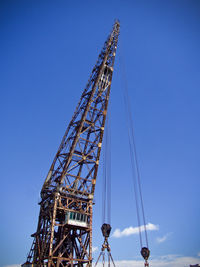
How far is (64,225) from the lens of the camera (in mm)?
25781

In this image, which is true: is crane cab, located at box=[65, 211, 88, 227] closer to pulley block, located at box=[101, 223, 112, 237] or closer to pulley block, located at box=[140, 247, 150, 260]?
pulley block, located at box=[101, 223, 112, 237]

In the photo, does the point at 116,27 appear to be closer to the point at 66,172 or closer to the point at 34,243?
the point at 66,172

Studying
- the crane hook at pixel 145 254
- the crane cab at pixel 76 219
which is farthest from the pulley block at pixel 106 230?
the crane cab at pixel 76 219

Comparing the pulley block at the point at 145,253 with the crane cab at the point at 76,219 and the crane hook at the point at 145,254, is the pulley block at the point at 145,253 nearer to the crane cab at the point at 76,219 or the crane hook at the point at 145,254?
the crane hook at the point at 145,254

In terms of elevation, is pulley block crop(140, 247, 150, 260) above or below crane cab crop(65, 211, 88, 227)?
below

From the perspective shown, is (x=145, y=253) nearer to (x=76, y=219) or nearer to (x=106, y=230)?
(x=106, y=230)

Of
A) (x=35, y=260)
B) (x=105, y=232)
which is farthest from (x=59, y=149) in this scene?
(x=105, y=232)

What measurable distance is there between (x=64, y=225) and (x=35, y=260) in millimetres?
6293

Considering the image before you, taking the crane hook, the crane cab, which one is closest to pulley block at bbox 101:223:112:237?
the crane hook

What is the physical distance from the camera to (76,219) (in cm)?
2619

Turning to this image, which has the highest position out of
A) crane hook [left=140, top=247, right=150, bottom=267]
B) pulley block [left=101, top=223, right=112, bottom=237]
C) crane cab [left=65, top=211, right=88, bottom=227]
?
crane cab [left=65, top=211, right=88, bottom=227]

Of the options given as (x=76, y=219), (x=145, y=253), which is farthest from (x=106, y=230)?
(x=76, y=219)

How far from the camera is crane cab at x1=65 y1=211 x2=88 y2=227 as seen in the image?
2564 centimetres

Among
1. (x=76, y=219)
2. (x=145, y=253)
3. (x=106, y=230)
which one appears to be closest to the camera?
(x=106, y=230)
